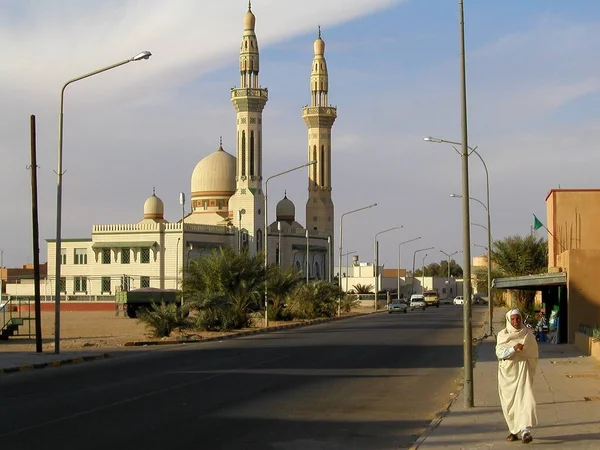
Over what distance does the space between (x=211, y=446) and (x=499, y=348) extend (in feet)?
10.7

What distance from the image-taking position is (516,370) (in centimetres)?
1063

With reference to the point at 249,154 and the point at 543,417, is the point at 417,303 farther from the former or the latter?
the point at 543,417

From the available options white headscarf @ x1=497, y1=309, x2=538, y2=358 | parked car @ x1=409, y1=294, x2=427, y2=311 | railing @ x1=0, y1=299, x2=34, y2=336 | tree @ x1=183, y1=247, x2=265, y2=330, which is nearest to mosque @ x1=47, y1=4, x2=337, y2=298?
parked car @ x1=409, y1=294, x2=427, y2=311

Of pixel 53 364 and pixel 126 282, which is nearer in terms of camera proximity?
pixel 53 364

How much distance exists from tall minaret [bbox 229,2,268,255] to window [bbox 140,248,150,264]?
9317 millimetres

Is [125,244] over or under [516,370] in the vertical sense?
over

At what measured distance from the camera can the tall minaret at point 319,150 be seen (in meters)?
102

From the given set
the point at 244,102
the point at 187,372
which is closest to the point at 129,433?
the point at 187,372

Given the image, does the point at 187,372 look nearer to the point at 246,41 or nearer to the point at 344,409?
the point at 344,409

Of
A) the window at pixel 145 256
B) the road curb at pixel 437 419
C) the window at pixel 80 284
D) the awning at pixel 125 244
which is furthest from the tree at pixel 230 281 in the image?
the window at pixel 80 284

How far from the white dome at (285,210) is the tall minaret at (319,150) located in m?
1.69

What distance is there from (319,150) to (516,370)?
91.5 metres

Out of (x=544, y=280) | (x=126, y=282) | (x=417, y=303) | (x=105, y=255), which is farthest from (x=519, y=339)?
(x=105, y=255)

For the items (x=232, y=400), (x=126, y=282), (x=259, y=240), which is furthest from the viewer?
(x=259, y=240)
